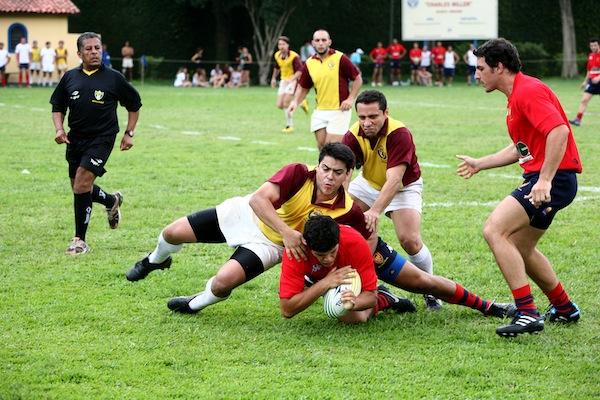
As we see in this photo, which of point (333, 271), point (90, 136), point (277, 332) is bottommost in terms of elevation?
point (277, 332)

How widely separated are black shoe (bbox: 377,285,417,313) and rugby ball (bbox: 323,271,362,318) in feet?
2.08

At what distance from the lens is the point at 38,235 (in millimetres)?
9867

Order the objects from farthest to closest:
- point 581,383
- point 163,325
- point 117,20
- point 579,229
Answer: point 117,20 < point 579,229 < point 163,325 < point 581,383

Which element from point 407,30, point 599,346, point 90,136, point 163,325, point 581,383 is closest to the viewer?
point 581,383

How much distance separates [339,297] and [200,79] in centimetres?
3742

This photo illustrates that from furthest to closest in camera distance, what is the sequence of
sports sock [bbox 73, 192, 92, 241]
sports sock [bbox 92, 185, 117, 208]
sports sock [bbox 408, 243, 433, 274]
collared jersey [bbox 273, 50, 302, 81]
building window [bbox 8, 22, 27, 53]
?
building window [bbox 8, 22, 27, 53]
collared jersey [bbox 273, 50, 302, 81]
sports sock [bbox 92, 185, 117, 208]
sports sock [bbox 73, 192, 92, 241]
sports sock [bbox 408, 243, 433, 274]

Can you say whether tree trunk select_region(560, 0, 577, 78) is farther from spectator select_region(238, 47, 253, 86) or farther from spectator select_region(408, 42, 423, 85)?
spectator select_region(238, 47, 253, 86)

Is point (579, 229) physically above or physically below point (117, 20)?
below

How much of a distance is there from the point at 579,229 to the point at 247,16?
3943 cm

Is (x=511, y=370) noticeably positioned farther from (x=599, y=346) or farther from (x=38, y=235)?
(x=38, y=235)

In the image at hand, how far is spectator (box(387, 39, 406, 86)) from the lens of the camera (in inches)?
1699

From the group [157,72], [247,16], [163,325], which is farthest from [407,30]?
[163,325]

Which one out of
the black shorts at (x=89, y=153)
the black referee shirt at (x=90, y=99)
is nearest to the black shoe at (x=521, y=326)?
the black shorts at (x=89, y=153)

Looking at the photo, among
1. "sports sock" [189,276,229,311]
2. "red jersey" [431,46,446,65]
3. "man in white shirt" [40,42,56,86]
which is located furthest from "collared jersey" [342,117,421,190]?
"red jersey" [431,46,446,65]
